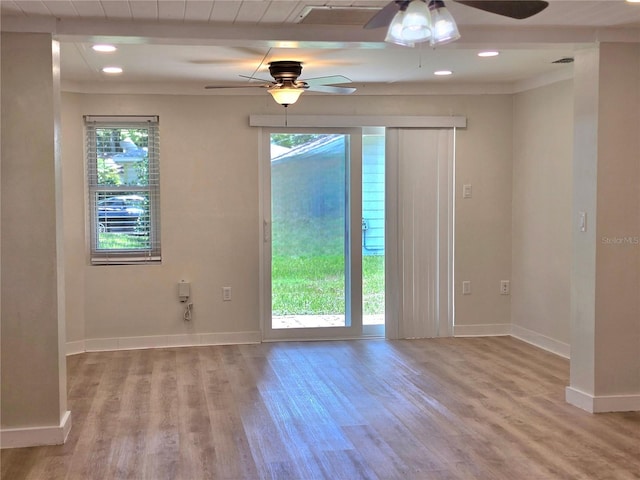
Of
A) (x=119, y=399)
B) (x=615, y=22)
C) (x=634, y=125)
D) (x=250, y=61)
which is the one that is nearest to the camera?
(x=615, y=22)

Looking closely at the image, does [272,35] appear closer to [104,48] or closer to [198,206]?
[104,48]

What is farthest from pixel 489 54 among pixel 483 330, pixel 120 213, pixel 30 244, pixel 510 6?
pixel 120 213

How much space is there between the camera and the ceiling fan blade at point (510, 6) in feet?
8.25

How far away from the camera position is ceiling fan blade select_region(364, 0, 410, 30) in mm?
2461

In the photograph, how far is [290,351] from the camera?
601cm

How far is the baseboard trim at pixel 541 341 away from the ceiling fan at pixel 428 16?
3683 millimetres

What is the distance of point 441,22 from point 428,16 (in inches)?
3.9

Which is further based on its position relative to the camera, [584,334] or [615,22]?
[584,334]

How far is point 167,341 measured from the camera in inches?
245

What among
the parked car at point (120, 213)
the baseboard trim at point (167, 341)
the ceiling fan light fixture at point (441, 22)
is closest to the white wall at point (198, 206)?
the baseboard trim at point (167, 341)

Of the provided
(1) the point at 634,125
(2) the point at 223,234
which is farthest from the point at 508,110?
(2) the point at 223,234

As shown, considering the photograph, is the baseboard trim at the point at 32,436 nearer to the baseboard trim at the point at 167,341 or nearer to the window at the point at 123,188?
the baseboard trim at the point at 167,341

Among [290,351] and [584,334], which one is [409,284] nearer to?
[290,351]

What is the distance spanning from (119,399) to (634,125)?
3.62 m
